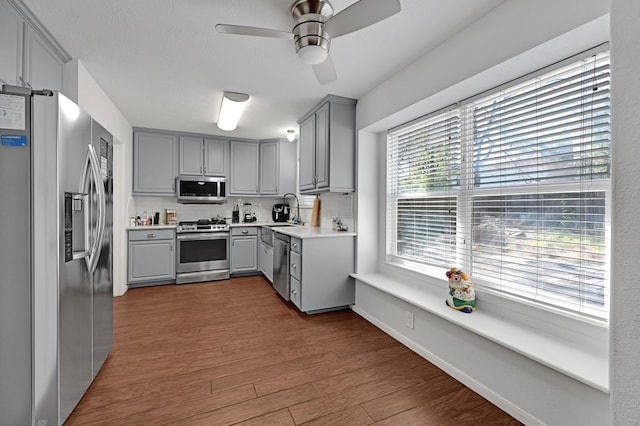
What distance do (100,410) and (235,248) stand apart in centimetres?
309

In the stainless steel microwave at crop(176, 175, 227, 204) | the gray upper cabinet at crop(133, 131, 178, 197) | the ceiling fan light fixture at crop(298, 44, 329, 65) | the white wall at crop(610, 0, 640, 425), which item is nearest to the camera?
the white wall at crop(610, 0, 640, 425)

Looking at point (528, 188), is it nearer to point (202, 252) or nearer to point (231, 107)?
point (231, 107)

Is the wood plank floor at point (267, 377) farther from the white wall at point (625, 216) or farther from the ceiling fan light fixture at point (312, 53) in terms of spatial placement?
the ceiling fan light fixture at point (312, 53)

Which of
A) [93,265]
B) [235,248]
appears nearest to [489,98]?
[93,265]

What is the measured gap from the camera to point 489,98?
202 centimetres

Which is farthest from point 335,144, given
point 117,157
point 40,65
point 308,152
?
point 117,157

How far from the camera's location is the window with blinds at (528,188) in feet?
4.84

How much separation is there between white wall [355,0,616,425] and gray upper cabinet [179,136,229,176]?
10.2ft

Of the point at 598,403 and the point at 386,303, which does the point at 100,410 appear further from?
→ the point at 598,403

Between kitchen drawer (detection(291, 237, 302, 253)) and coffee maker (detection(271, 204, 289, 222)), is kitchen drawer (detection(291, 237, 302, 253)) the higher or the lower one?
the lower one

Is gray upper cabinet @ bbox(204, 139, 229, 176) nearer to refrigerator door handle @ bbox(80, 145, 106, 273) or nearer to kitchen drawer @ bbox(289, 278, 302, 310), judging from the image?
kitchen drawer @ bbox(289, 278, 302, 310)

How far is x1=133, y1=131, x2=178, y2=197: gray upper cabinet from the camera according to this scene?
172 inches

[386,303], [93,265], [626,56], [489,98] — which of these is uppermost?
[489,98]

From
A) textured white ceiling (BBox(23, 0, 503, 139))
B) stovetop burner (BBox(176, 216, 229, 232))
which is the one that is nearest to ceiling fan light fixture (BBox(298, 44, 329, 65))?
textured white ceiling (BBox(23, 0, 503, 139))
